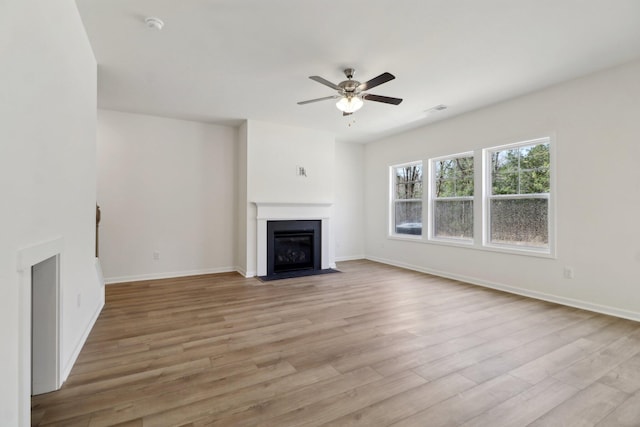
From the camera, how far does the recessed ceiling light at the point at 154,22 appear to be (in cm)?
246

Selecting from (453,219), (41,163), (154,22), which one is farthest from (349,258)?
(41,163)

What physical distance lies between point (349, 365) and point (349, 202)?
16.2ft

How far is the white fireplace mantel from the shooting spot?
5.19m

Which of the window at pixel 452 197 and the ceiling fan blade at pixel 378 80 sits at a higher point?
the ceiling fan blade at pixel 378 80

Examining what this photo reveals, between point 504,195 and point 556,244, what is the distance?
95 cm

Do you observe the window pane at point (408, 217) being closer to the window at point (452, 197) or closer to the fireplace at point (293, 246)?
the window at point (452, 197)

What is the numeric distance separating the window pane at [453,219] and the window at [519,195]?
36 cm

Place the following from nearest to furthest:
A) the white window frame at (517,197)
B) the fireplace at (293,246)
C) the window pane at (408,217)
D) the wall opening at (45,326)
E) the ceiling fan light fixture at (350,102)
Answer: the wall opening at (45,326) < the ceiling fan light fixture at (350,102) < the white window frame at (517,197) < the fireplace at (293,246) < the window pane at (408,217)

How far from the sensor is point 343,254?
22.5 feet

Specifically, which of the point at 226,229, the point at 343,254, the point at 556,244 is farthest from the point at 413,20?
the point at 343,254

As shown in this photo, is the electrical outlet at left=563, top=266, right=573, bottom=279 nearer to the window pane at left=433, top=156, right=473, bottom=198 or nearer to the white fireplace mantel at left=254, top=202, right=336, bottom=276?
the window pane at left=433, top=156, right=473, bottom=198

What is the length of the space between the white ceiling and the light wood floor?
2.75m

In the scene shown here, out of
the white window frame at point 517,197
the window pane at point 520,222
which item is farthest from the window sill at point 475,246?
the window pane at point 520,222

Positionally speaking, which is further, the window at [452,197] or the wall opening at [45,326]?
the window at [452,197]
